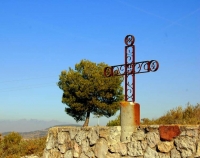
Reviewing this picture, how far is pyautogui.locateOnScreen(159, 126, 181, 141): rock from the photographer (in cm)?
521

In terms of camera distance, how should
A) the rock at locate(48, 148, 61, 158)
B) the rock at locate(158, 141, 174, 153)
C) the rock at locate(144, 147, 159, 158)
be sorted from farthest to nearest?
the rock at locate(48, 148, 61, 158) → the rock at locate(144, 147, 159, 158) → the rock at locate(158, 141, 174, 153)

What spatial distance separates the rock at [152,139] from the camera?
5450 mm

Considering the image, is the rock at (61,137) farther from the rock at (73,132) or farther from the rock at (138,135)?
the rock at (138,135)

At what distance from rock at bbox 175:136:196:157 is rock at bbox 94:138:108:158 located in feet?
5.22

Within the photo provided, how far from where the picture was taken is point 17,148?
14359 mm

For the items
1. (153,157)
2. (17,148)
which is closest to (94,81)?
(17,148)

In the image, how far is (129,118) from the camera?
5938 millimetres

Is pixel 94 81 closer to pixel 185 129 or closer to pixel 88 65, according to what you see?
pixel 88 65

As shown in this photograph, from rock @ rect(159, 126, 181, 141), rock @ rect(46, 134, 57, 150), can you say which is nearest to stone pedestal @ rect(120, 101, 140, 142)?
rock @ rect(159, 126, 181, 141)

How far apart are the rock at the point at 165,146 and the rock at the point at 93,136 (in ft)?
4.90

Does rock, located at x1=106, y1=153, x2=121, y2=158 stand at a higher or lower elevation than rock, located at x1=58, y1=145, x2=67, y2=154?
lower

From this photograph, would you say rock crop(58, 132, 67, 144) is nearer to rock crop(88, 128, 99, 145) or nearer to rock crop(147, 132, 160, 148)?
rock crop(88, 128, 99, 145)

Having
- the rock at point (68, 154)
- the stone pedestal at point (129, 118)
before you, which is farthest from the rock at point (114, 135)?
the rock at point (68, 154)

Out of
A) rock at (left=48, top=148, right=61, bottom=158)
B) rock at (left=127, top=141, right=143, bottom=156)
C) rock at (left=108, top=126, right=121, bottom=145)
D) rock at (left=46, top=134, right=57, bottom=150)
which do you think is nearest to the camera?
rock at (left=127, top=141, right=143, bottom=156)
